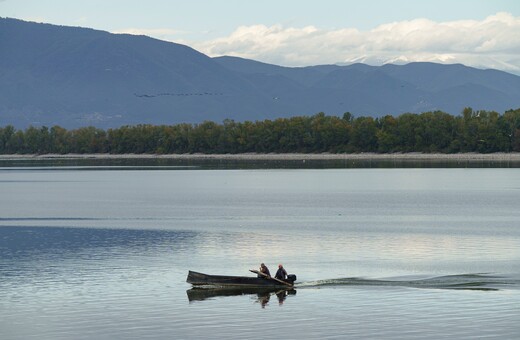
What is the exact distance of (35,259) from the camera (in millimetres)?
69062

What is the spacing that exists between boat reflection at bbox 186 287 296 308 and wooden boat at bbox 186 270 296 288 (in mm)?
275

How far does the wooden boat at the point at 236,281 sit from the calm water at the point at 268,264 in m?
0.94

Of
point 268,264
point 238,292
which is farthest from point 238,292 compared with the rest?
point 268,264

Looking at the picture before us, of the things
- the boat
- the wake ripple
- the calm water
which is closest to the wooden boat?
the boat

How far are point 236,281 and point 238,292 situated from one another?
62 cm

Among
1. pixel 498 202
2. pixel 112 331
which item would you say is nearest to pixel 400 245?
pixel 112 331

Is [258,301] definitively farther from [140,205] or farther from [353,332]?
[140,205]

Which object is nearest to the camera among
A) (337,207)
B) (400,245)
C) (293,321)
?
(293,321)

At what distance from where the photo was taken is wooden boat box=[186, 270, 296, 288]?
2154 inches

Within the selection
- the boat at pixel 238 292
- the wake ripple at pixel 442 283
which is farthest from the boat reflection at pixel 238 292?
the wake ripple at pixel 442 283

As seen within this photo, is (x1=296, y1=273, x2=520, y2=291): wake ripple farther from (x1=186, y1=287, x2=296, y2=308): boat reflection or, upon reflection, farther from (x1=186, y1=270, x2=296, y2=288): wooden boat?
(x1=186, y1=287, x2=296, y2=308): boat reflection

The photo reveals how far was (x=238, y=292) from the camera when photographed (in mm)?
54719

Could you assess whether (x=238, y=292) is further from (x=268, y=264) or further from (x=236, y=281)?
(x=268, y=264)

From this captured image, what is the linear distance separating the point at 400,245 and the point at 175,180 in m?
121
